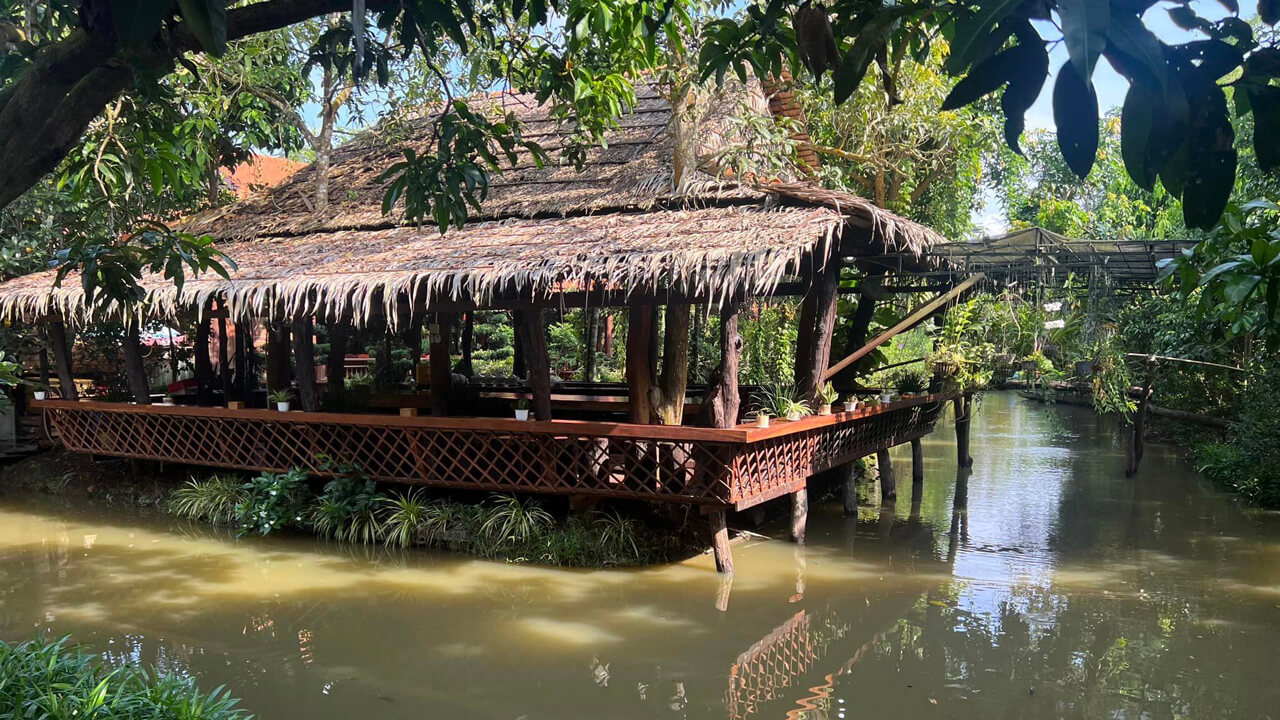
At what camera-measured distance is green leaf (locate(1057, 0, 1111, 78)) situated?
3.20 feet

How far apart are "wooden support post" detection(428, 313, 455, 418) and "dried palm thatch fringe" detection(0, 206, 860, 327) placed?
88 centimetres

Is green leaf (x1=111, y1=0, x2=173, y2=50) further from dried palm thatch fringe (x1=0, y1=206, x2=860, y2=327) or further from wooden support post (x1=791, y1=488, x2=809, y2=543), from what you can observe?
wooden support post (x1=791, y1=488, x2=809, y2=543)

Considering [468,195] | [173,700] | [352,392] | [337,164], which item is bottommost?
[173,700]

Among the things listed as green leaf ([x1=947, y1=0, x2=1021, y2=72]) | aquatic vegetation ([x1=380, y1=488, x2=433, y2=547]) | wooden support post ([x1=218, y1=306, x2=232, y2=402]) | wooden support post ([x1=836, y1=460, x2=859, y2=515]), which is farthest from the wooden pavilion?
green leaf ([x1=947, y1=0, x2=1021, y2=72])

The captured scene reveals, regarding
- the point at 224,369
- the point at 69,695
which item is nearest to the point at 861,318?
the point at 224,369

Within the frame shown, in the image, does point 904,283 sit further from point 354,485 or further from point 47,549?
point 47,549

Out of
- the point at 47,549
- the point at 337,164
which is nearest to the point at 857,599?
the point at 47,549

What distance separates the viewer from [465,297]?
7.32 metres

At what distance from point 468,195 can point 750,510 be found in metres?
6.34

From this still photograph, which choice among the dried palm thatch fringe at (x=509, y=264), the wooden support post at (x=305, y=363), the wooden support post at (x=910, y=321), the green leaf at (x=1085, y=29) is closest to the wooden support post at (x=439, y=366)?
the dried palm thatch fringe at (x=509, y=264)

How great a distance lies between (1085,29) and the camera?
3.24 ft

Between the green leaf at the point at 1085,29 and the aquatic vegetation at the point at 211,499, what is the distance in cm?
933

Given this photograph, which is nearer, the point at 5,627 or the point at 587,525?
the point at 5,627

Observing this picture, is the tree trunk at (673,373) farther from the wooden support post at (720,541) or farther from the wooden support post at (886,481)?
the wooden support post at (886,481)
